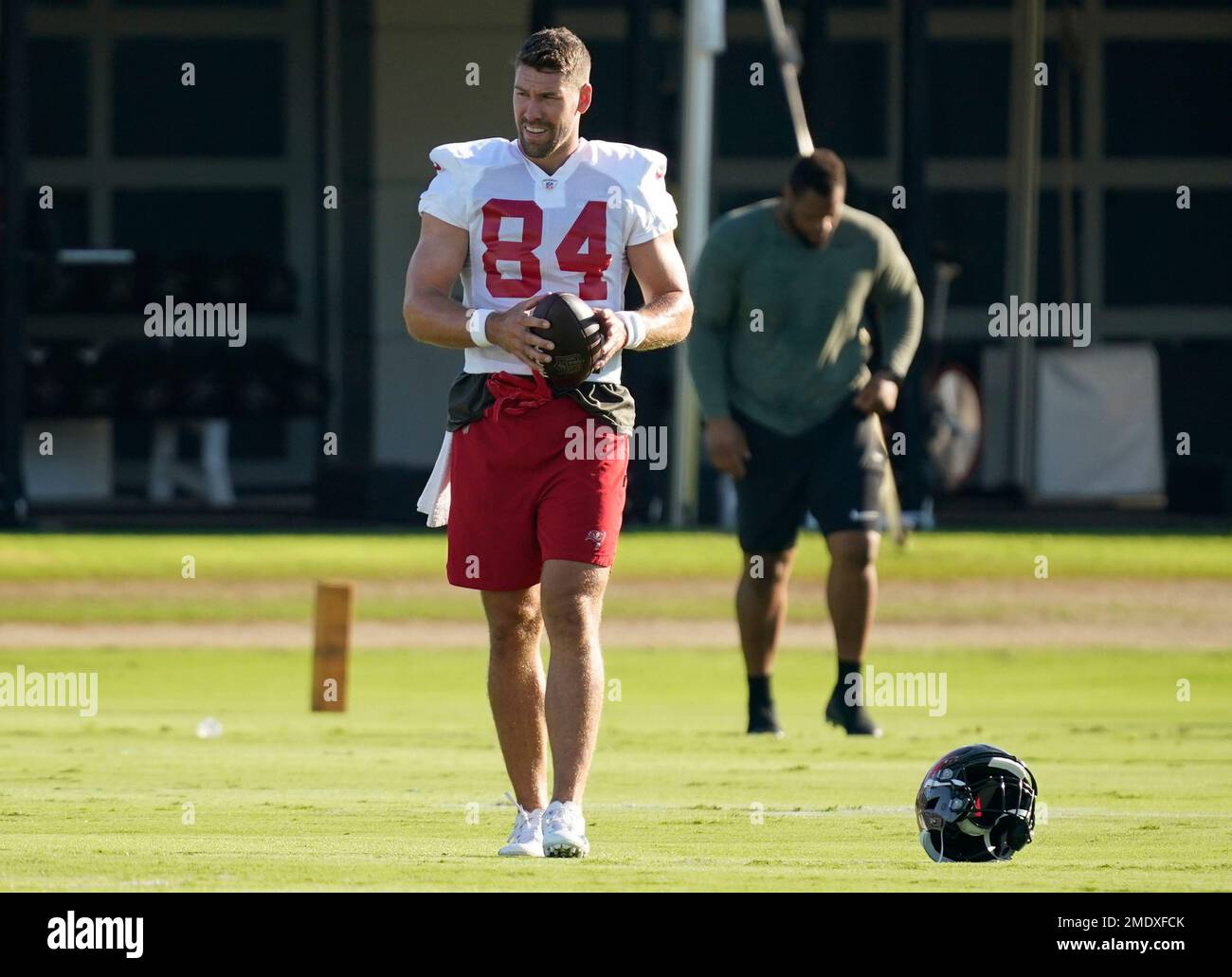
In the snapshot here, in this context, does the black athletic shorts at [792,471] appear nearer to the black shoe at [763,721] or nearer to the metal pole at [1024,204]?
the black shoe at [763,721]

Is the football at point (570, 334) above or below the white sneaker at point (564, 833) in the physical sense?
above

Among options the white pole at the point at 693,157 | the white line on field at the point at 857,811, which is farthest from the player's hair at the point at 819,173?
the white pole at the point at 693,157

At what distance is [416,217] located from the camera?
→ 1005 inches

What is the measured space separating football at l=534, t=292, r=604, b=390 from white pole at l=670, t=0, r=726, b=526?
1238cm

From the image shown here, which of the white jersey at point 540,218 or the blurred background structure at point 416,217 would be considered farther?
the blurred background structure at point 416,217

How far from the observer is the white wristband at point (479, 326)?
7.14 meters

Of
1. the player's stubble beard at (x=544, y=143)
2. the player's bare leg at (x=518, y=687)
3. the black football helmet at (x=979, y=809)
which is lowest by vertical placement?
the black football helmet at (x=979, y=809)

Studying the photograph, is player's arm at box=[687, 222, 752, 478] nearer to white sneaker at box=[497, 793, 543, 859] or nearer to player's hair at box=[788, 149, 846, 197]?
player's hair at box=[788, 149, 846, 197]

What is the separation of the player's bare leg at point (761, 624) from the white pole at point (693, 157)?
310 inches

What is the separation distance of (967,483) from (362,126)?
260 inches

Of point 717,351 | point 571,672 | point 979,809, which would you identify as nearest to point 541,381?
point 571,672

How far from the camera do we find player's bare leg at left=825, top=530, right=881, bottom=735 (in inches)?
454

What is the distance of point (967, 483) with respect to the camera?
2648cm

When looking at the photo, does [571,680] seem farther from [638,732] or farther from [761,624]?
[638,732]
